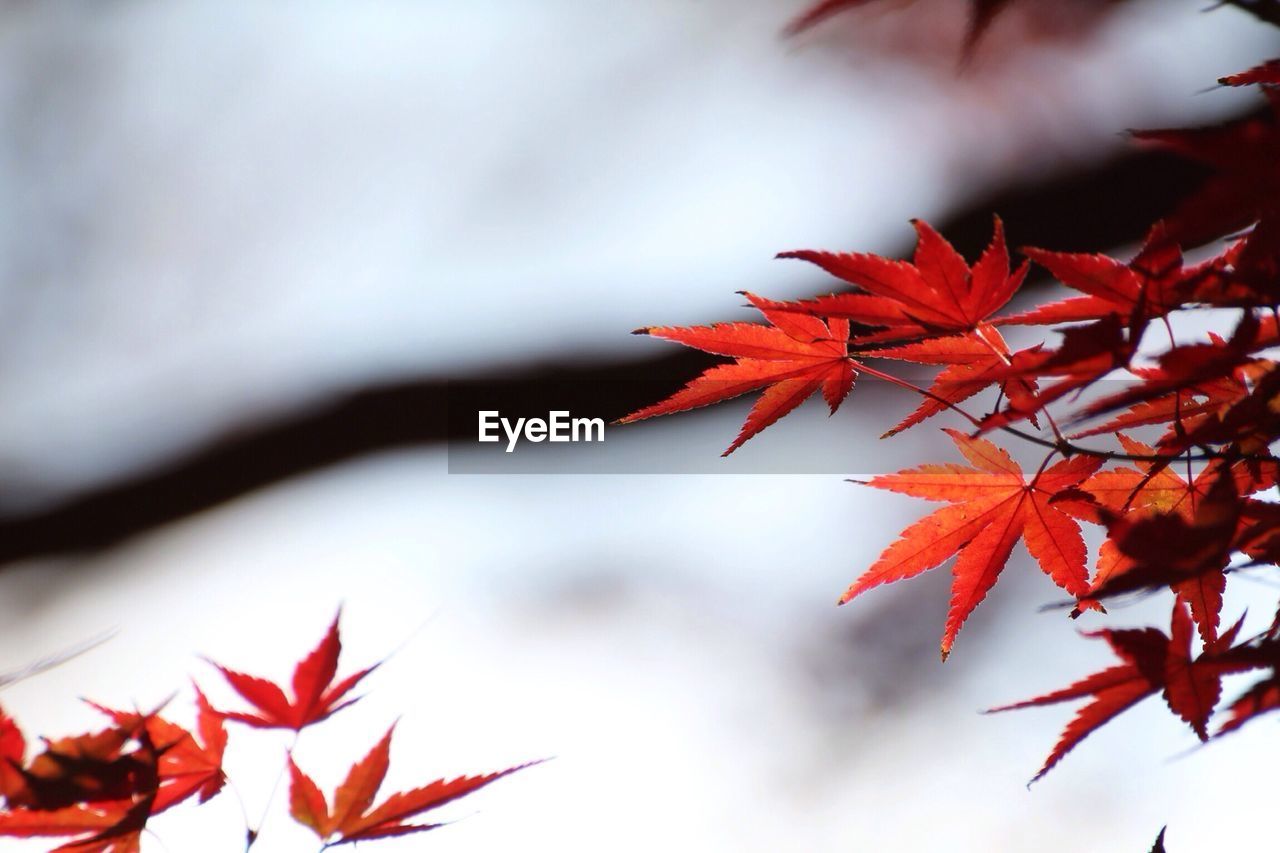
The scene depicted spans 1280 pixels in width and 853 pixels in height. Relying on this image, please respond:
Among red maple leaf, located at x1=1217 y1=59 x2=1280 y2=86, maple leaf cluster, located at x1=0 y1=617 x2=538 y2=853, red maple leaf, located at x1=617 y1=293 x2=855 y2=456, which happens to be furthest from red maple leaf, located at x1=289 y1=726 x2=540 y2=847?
red maple leaf, located at x1=1217 y1=59 x2=1280 y2=86

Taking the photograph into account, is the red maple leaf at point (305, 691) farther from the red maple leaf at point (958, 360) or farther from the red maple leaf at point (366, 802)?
the red maple leaf at point (958, 360)

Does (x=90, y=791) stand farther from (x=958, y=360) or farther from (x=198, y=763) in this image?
(x=958, y=360)

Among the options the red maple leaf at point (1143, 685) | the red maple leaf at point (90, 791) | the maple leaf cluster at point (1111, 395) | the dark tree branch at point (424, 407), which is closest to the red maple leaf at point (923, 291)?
the maple leaf cluster at point (1111, 395)

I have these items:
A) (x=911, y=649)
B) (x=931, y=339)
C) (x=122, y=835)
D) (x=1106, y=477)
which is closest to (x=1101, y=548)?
(x=1106, y=477)

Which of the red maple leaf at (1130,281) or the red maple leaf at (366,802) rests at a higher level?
the red maple leaf at (1130,281)

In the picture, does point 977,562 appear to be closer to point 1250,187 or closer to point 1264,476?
point 1264,476
